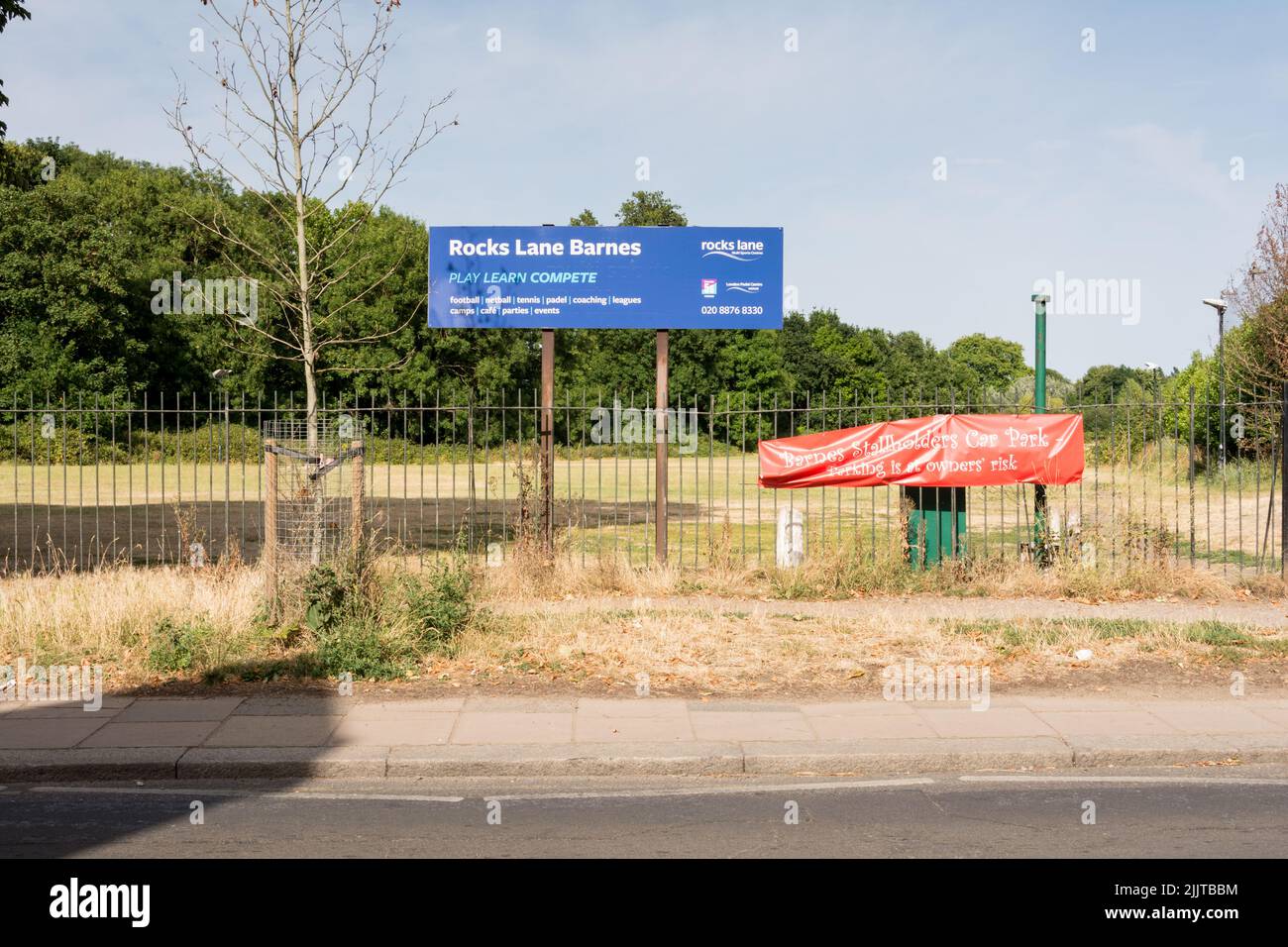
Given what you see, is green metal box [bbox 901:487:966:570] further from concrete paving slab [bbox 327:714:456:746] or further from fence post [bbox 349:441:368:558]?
concrete paving slab [bbox 327:714:456:746]

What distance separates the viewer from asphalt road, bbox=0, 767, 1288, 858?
5492mm

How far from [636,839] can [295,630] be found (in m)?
5.16

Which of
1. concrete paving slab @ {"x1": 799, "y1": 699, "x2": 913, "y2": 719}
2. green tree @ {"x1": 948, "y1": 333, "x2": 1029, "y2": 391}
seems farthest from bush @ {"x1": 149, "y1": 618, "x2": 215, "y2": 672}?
green tree @ {"x1": 948, "y1": 333, "x2": 1029, "y2": 391}

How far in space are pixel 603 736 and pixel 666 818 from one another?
142 centimetres

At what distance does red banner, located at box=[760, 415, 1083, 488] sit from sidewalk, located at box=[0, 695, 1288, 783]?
16.5 ft

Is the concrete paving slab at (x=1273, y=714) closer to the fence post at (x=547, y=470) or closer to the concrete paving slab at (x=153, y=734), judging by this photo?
the concrete paving slab at (x=153, y=734)

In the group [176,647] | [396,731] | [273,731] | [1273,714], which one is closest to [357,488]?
[176,647]

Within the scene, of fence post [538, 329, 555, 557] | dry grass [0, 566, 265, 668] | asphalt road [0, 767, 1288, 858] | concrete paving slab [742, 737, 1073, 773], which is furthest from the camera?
fence post [538, 329, 555, 557]

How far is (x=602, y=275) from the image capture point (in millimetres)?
14109

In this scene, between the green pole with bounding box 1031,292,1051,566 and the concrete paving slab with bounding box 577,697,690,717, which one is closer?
the concrete paving slab with bounding box 577,697,690,717

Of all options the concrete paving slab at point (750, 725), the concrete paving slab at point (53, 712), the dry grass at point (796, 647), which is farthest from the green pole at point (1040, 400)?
the concrete paving slab at point (53, 712)

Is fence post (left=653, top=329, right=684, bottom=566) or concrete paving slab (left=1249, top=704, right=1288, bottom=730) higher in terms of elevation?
fence post (left=653, top=329, right=684, bottom=566)
